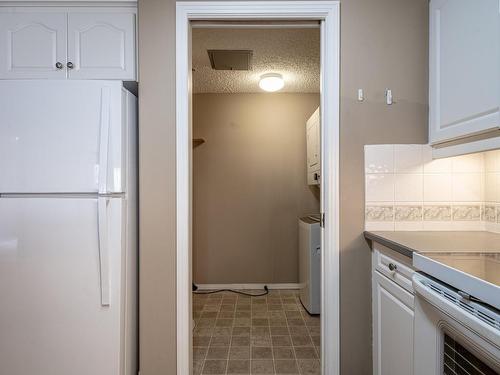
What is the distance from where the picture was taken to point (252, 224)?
3545 millimetres

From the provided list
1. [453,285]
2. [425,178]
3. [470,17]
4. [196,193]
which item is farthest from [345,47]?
[196,193]

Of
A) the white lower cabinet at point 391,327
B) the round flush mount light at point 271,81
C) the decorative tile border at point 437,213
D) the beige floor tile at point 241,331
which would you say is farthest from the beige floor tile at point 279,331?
the round flush mount light at point 271,81

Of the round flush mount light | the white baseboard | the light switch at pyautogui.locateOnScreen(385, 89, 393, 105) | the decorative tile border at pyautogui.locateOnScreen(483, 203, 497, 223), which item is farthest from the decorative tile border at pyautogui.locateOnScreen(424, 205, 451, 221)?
the white baseboard

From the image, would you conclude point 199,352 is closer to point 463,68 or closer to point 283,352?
point 283,352

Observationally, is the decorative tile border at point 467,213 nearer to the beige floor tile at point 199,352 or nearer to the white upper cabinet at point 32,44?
the beige floor tile at point 199,352

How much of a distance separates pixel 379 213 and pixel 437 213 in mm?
305

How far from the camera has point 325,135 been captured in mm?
1573

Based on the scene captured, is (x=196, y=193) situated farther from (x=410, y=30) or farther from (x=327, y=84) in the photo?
(x=410, y=30)

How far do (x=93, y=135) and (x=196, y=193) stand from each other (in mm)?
2138

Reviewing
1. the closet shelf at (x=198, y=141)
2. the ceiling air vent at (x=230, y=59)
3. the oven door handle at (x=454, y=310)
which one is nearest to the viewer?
the oven door handle at (x=454, y=310)

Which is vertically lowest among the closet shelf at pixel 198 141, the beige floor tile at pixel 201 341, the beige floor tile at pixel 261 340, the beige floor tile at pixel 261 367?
the beige floor tile at pixel 201 341

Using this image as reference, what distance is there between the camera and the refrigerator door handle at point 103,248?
1.40 m

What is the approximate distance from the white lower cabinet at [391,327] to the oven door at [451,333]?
0.11 metres

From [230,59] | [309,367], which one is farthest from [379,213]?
[230,59]
